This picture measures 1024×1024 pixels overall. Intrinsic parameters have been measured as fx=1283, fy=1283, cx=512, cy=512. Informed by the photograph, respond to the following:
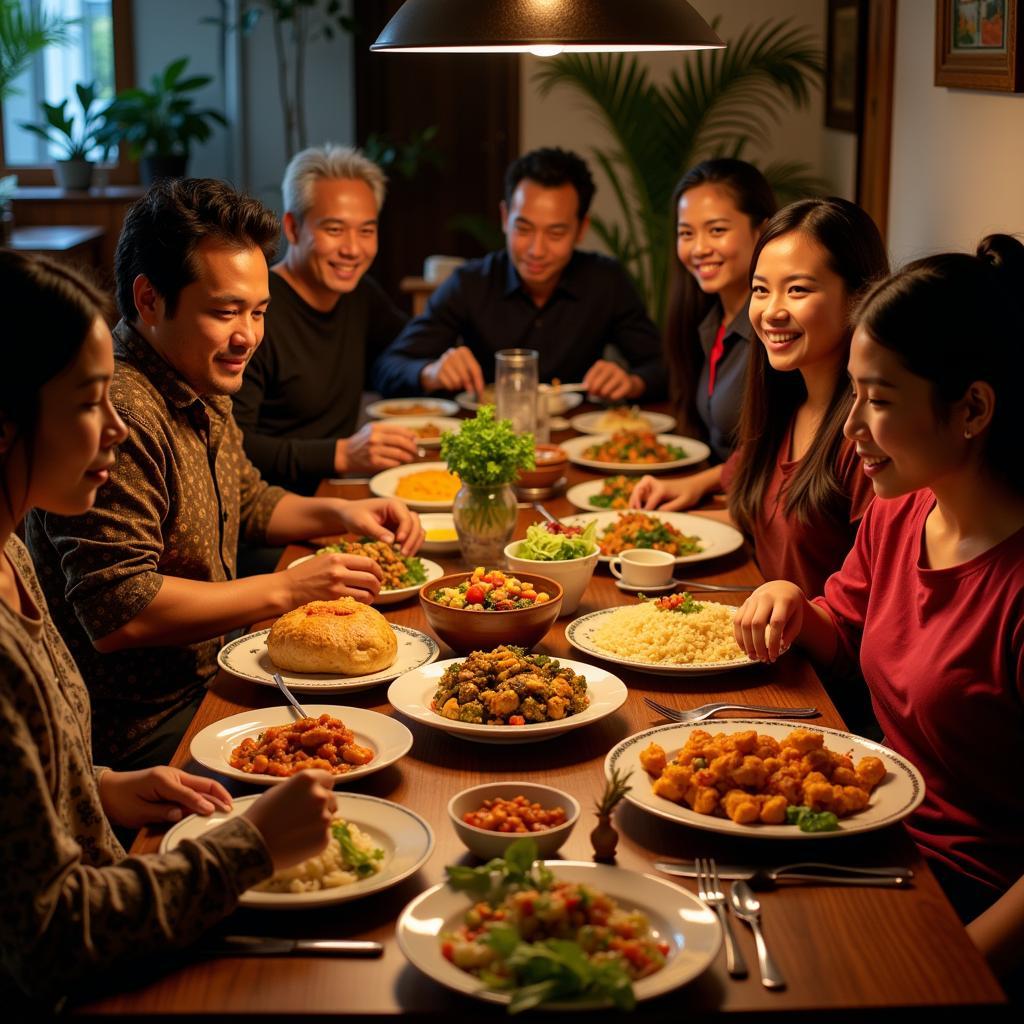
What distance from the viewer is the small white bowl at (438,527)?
2.53 m

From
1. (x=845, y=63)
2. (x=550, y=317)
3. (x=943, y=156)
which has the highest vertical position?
(x=845, y=63)

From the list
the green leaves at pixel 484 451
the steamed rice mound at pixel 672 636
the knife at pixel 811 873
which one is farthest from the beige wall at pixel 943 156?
the knife at pixel 811 873

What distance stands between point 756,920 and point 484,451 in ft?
3.91

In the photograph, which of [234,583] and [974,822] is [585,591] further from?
[974,822]

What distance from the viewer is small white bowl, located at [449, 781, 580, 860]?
4.41 feet

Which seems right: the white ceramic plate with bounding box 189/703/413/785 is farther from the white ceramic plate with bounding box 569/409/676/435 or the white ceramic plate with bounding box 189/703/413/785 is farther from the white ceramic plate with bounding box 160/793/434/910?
the white ceramic plate with bounding box 569/409/676/435

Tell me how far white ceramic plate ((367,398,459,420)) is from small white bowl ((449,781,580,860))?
7.97 ft

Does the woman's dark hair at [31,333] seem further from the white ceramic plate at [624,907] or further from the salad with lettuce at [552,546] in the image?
the salad with lettuce at [552,546]

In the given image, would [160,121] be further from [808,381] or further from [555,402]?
[808,381]

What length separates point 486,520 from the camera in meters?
2.36

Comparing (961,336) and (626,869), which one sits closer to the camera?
(626,869)

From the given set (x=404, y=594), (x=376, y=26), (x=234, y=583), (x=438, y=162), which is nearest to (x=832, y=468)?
(x=404, y=594)

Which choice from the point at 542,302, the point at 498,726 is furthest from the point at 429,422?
the point at 498,726

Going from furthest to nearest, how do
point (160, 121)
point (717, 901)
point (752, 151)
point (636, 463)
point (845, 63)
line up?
point (160, 121)
point (752, 151)
point (845, 63)
point (636, 463)
point (717, 901)
